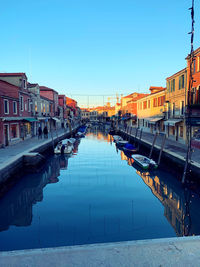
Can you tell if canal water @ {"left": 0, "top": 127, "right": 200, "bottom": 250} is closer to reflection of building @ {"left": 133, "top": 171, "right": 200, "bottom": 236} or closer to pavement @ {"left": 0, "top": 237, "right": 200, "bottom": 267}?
reflection of building @ {"left": 133, "top": 171, "right": 200, "bottom": 236}

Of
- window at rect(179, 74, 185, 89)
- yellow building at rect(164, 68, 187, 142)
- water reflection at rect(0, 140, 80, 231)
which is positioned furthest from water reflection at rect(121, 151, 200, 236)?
window at rect(179, 74, 185, 89)

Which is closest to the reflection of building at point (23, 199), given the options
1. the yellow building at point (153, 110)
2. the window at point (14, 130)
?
the window at point (14, 130)

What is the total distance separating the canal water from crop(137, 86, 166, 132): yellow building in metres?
17.1

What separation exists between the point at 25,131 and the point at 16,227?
2045 centimetres

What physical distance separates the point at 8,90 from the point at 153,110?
2540 cm

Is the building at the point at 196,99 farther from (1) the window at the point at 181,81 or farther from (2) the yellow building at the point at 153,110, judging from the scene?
(2) the yellow building at the point at 153,110

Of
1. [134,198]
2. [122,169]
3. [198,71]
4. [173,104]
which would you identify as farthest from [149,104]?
A: [134,198]

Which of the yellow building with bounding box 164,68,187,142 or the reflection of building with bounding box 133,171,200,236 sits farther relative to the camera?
the yellow building with bounding box 164,68,187,142

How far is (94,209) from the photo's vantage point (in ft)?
33.2

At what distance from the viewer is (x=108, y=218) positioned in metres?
9.12

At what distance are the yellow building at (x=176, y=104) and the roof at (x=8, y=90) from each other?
21.0 metres

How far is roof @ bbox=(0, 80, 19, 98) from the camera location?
1980cm

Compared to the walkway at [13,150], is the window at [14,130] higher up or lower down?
higher up

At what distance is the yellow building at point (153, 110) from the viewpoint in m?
31.3
